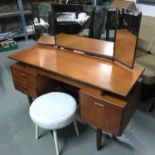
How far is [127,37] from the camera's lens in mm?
1429

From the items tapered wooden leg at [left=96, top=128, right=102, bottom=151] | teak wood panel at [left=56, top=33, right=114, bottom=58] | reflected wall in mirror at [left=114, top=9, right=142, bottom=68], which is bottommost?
tapered wooden leg at [left=96, top=128, right=102, bottom=151]

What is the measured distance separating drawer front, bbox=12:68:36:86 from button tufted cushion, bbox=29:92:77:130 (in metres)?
0.21

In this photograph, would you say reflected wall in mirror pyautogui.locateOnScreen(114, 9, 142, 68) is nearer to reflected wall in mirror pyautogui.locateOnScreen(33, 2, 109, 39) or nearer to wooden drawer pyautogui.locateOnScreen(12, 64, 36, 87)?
reflected wall in mirror pyautogui.locateOnScreen(33, 2, 109, 39)

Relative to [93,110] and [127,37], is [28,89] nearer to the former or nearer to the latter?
[93,110]

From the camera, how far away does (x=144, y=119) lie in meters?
1.88

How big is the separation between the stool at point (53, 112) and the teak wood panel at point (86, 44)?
527mm

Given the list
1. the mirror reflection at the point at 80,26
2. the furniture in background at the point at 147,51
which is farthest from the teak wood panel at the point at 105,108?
the furniture in background at the point at 147,51

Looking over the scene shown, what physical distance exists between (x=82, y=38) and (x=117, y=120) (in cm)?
99

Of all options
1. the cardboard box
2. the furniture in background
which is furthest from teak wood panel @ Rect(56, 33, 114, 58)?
the cardboard box

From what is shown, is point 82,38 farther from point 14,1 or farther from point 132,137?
point 14,1

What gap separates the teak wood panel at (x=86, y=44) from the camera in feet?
5.67

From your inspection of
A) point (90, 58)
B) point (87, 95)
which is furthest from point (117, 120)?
point (90, 58)

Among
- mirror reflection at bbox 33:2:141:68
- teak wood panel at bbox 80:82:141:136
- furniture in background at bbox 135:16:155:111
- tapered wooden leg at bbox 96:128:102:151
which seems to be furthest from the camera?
furniture in background at bbox 135:16:155:111

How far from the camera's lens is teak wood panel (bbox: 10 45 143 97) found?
129cm
